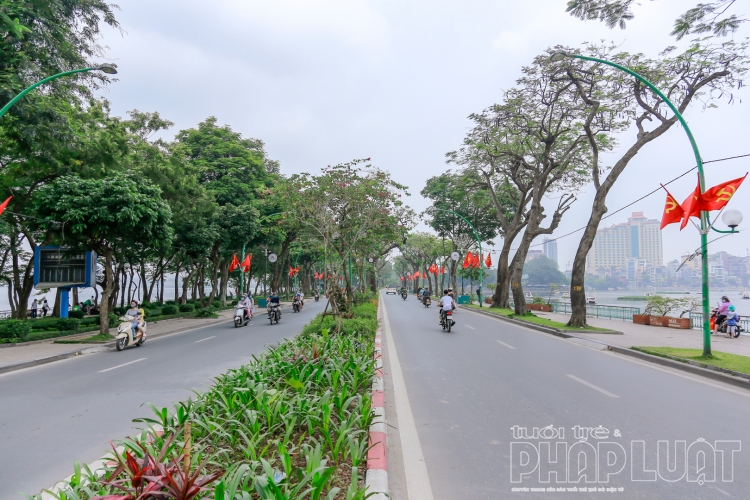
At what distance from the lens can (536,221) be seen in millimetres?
24781

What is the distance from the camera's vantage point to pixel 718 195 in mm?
10734

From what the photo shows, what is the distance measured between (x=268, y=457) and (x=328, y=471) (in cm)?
112

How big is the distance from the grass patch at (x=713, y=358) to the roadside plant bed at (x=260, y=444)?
7266mm

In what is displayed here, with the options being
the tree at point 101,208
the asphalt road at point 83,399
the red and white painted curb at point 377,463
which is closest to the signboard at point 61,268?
the tree at point 101,208

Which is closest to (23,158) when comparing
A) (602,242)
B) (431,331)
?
(431,331)

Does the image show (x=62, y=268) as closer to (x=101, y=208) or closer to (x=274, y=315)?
(x=101, y=208)

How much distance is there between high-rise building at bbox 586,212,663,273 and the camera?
32.4 metres

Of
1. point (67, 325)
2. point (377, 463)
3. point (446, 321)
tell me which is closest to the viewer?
point (377, 463)

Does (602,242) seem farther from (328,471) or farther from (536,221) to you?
(328,471)

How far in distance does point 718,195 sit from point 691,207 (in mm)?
653

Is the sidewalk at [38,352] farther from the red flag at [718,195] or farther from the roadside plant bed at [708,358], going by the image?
the red flag at [718,195]

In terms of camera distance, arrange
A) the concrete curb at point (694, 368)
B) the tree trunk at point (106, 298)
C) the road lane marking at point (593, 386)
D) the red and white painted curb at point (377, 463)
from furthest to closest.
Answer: the tree trunk at point (106, 298) → the concrete curb at point (694, 368) → the road lane marking at point (593, 386) → the red and white painted curb at point (377, 463)

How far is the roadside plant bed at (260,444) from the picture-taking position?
3166mm

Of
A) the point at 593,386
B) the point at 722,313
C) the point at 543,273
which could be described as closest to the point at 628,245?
the point at 722,313
